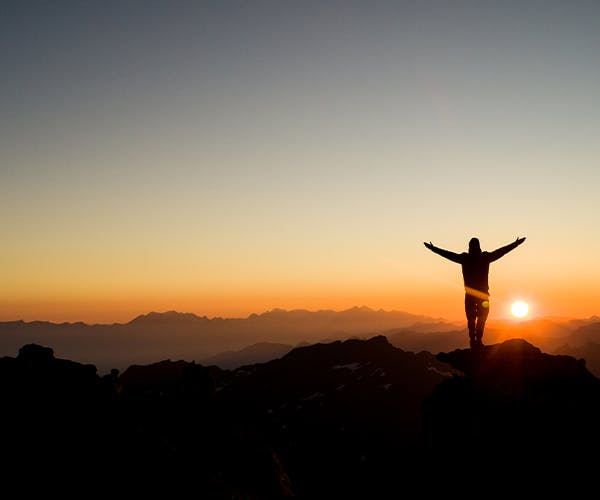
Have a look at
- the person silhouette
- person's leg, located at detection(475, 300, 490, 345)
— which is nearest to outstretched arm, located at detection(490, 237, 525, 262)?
the person silhouette

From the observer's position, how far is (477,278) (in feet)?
65.9

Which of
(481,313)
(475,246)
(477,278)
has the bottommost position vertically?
(481,313)

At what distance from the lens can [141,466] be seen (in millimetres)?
34938

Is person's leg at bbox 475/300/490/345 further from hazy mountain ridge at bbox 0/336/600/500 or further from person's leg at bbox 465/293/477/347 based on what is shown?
hazy mountain ridge at bbox 0/336/600/500

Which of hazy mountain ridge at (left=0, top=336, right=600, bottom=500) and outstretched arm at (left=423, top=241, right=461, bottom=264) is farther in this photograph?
outstretched arm at (left=423, top=241, right=461, bottom=264)

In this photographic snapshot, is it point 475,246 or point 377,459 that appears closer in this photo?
point 475,246

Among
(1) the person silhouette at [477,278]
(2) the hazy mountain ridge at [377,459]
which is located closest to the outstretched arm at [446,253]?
(1) the person silhouette at [477,278]

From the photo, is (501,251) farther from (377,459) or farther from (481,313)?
(377,459)

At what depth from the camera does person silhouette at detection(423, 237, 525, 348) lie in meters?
20.1

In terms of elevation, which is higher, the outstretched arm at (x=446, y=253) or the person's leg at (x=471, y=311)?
the outstretched arm at (x=446, y=253)

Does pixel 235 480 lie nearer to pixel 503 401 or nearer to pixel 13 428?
pixel 13 428

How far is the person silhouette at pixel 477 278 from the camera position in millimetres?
20078

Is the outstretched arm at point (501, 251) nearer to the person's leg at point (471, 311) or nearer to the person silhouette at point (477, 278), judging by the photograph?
the person silhouette at point (477, 278)

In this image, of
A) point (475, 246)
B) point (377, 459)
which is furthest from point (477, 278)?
point (377, 459)
